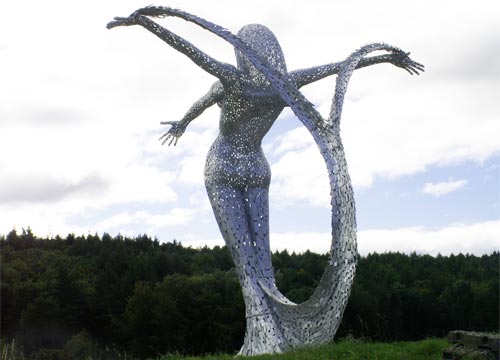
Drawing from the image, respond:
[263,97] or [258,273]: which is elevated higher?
[263,97]

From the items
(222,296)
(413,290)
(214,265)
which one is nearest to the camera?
(222,296)

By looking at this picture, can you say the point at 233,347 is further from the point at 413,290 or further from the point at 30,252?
the point at 30,252

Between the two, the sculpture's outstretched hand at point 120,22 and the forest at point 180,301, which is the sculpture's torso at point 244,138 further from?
the forest at point 180,301

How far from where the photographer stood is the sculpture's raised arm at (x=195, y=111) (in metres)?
9.91

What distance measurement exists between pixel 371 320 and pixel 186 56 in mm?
9083

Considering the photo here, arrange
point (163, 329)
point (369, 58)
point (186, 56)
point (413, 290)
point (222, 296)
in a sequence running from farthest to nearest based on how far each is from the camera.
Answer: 1. point (413, 290)
2. point (222, 296)
3. point (163, 329)
4. point (369, 58)
5. point (186, 56)

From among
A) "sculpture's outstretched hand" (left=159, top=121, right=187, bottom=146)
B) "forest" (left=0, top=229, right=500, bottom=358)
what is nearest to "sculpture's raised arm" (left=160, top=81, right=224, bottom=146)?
"sculpture's outstretched hand" (left=159, top=121, right=187, bottom=146)

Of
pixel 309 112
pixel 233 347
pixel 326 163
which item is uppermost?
pixel 309 112

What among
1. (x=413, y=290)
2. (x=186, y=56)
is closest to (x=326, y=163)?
(x=186, y=56)

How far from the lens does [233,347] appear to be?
600 inches

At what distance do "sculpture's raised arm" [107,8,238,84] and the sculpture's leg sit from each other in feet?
5.26

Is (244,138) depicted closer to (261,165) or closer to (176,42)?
(261,165)

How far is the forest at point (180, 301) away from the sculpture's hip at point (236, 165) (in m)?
5.38

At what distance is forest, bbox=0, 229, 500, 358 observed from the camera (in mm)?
15055
